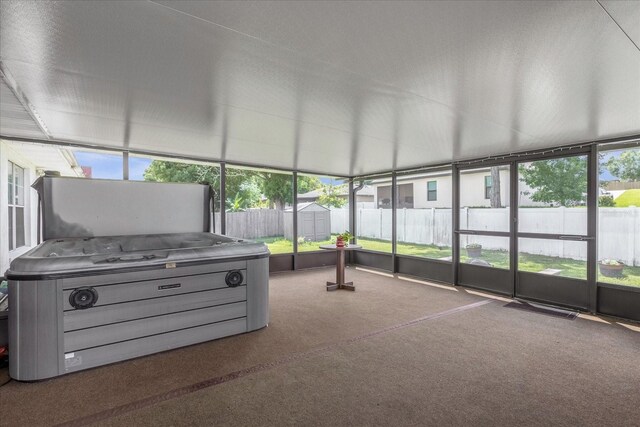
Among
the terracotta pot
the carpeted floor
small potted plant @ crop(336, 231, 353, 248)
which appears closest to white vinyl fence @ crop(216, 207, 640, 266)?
the terracotta pot

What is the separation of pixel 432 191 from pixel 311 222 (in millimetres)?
2847

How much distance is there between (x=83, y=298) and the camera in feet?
7.94

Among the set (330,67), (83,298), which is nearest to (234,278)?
(83,298)

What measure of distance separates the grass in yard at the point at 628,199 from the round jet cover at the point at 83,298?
216 inches

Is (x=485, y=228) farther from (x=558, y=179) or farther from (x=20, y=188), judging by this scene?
(x=20, y=188)

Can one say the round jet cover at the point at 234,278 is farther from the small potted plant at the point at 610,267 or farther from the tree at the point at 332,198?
the tree at the point at 332,198

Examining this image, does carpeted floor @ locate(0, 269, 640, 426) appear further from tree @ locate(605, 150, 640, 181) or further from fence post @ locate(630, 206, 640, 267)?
tree @ locate(605, 150, 640, 181)

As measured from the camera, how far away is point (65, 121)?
125 inches

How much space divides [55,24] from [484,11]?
6.41ft

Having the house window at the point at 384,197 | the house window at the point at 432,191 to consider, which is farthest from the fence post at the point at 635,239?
the house window at the point at 384,197

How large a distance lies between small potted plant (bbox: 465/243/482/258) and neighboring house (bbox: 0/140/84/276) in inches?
247

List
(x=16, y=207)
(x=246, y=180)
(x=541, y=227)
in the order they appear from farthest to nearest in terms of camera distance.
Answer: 1. (x=246, y=180)
2. (x=16, y=207)
3. (x=541, y=227)

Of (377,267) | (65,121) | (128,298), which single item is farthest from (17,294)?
(377,267)

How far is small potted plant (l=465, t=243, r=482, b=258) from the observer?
5.07m
